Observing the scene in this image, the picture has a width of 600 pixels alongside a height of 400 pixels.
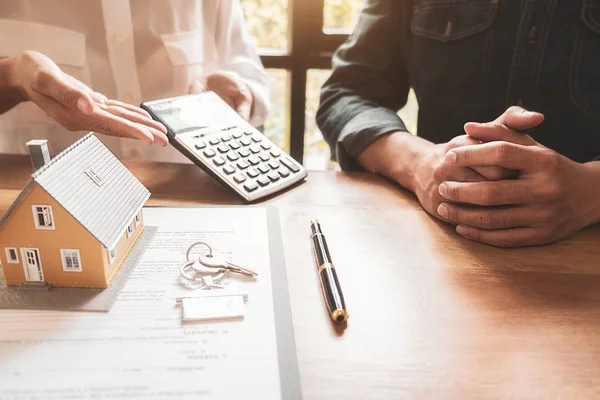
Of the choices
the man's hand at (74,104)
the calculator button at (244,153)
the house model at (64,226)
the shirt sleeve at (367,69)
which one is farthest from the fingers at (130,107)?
the shirt sleeve at (367,69)

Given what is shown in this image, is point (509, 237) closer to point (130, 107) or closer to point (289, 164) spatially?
point (289, 164)

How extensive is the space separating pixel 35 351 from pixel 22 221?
113mm

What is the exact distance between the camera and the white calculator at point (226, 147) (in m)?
0.65

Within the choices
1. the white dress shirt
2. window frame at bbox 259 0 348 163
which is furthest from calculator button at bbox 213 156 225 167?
window frame at bbox 259 0 348 163

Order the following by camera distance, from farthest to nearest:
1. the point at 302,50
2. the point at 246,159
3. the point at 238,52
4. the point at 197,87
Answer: the point at 302,50 → the point at 238,52 → the point at 197,87 → the point at 246,159

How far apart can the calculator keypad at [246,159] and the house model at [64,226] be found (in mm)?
214

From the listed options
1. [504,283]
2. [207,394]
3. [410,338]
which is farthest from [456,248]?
[207,394]

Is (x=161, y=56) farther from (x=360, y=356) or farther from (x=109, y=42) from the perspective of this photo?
(x=360, y=356)

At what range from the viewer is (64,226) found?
15.8 inches

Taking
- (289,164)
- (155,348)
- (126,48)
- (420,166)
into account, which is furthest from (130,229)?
(126,48)

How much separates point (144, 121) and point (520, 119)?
478 millimetres

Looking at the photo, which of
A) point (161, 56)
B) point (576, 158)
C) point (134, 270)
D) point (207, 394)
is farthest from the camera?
point (161, 56)

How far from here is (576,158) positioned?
32.1 inches

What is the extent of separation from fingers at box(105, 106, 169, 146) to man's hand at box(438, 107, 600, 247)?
1.22 feet
